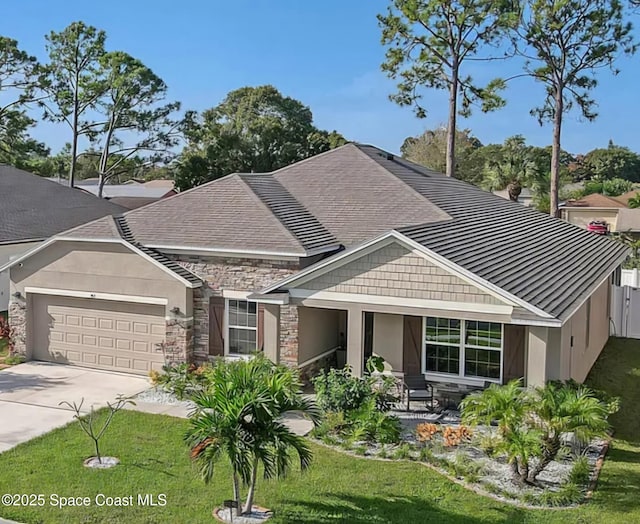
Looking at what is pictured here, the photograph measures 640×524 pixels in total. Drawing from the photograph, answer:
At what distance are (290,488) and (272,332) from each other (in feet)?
17.9

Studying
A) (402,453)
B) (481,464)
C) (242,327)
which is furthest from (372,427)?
(242,327)

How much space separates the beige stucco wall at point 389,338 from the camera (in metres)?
14.9

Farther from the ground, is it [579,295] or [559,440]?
[579,295]

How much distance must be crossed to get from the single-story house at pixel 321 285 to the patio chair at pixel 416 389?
1.26ft

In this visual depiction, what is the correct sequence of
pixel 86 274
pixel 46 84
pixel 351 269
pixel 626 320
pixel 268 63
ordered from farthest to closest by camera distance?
pixel 46 84 → pixel 268 63 → pixel 626 320 → pixel 86 274 → pixel 351 269

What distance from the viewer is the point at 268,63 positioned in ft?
110

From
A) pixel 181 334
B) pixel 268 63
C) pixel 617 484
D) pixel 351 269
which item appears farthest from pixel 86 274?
pixel 268 63

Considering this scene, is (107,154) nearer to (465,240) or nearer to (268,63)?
(268,63)

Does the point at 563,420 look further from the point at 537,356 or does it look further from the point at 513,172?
the point at 513,172

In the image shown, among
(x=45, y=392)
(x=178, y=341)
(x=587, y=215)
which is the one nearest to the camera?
(x=45, y=392)

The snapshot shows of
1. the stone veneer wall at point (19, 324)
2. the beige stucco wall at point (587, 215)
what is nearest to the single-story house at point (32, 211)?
the stone veneer wall at point (19, 324)

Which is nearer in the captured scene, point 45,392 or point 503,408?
point 503,408

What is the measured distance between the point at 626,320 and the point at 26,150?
124ft

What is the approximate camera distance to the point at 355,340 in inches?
567
